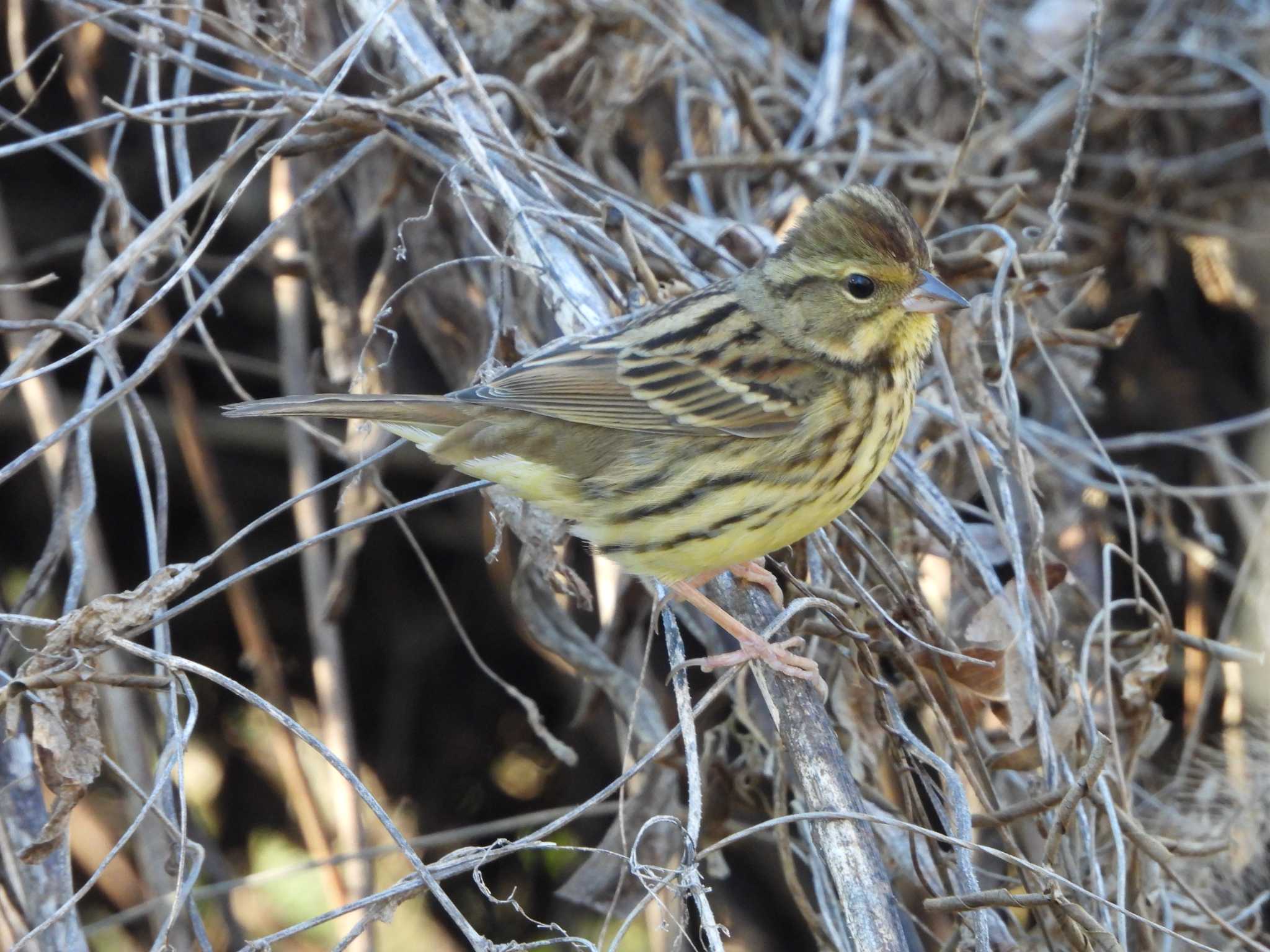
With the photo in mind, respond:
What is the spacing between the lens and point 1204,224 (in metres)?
4.04

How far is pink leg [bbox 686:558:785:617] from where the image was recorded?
2.53 m

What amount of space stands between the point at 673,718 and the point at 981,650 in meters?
1.33

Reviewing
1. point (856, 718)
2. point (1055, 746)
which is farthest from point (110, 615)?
point (1055, 746)

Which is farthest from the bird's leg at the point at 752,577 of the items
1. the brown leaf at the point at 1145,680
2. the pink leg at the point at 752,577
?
the brown leaf at the point at 1145,680

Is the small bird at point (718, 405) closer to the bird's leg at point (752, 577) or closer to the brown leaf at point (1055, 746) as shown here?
the bird's leg at point (752, 577)

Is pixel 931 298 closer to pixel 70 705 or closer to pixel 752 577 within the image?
pixel 752 577

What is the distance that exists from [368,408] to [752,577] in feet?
2.64

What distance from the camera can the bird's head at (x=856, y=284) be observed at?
2.46 m

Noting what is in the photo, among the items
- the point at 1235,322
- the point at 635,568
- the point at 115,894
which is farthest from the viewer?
the point at 1235,322

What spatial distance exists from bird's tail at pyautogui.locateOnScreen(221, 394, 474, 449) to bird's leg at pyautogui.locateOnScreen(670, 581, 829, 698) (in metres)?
0.55

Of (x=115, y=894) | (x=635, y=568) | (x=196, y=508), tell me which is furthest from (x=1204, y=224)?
(x=115, y=894)

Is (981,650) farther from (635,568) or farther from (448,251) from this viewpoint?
(448,251)

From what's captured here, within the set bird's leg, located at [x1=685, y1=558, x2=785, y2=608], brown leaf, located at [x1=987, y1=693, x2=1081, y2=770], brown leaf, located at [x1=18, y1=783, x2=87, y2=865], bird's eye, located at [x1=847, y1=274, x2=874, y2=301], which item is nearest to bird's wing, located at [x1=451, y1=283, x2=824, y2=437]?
bird's eye, located at [x1=847, y1=274, x2=874, y2=301]

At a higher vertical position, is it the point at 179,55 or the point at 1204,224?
the point at 179,55
